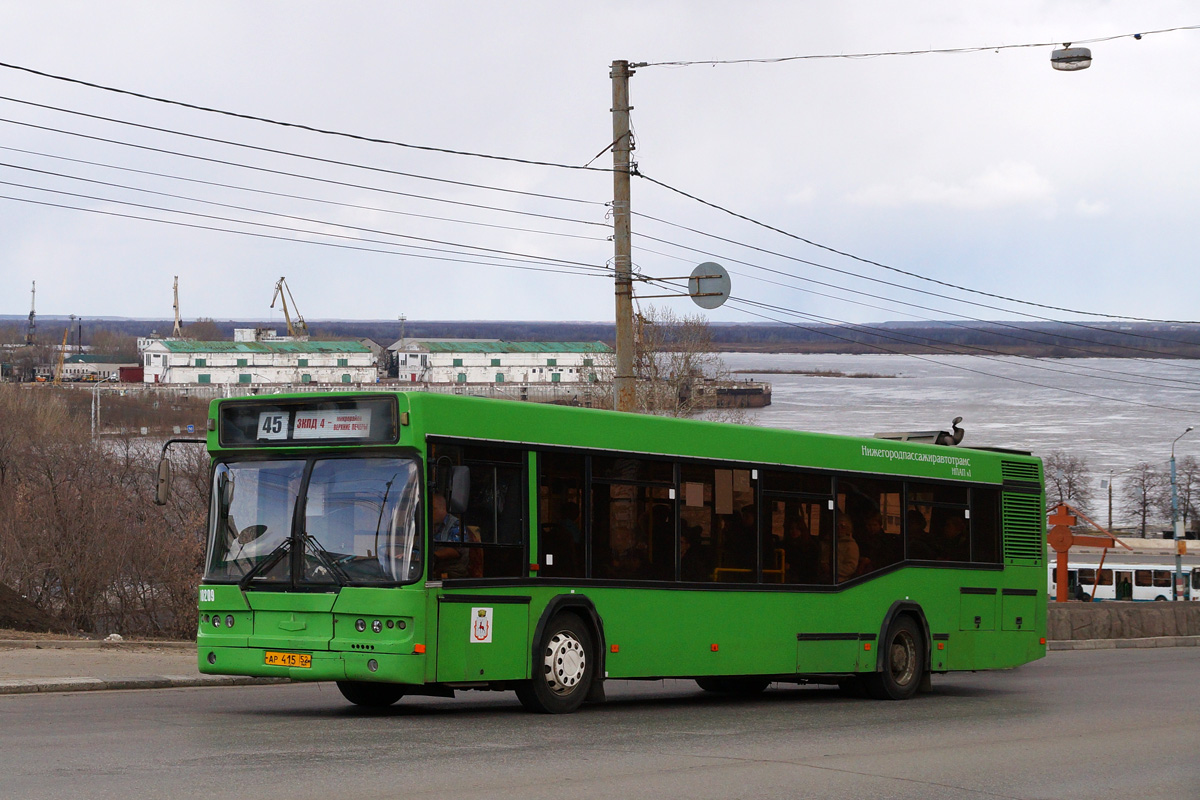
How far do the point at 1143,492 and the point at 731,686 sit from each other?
107094 mm

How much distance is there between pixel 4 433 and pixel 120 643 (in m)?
43.6

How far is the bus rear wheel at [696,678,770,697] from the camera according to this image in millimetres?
18156

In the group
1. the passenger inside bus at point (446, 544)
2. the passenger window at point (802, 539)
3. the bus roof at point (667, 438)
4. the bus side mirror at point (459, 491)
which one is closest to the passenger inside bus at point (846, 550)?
the passenger window at point (802, 539)

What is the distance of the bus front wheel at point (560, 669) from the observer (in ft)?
44.7

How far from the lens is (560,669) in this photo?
13.8 meters

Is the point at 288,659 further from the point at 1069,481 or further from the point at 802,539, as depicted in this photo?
the point at 1069,481

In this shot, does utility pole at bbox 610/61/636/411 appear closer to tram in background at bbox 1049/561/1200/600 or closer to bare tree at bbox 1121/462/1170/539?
tram in background at bbox 1049/561/1200/600

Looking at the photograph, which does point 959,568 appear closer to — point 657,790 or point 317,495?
point 317,495

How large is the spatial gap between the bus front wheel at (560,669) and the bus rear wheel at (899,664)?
4.88 meters

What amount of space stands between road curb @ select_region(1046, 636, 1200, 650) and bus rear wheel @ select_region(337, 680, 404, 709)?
22115 millimetres

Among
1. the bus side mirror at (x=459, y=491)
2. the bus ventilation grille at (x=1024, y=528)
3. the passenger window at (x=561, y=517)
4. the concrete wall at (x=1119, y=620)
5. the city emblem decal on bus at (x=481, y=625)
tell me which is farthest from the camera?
the concrete wall at (x=1119, y=620)

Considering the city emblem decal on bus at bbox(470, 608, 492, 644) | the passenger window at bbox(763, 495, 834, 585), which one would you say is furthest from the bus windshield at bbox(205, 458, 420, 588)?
the passenger window at bbox(763, 495, 834, 585)

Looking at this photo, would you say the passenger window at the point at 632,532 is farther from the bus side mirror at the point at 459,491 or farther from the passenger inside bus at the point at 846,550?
the passenger inside bus at the point at 846,550

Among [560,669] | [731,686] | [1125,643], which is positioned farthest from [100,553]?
[560,669]
